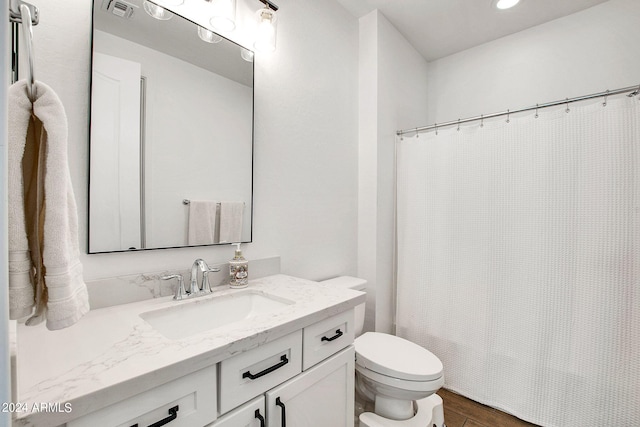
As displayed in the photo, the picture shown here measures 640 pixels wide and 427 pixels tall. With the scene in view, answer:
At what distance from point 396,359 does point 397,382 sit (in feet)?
0.41

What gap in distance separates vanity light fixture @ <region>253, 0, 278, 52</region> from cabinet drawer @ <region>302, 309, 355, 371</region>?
131 centimetres

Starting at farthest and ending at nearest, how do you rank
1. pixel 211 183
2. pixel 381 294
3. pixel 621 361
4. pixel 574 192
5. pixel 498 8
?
pixel 381 294, pixel 498 8, pixel 574 192, pixel 621 361, pixel 211 183

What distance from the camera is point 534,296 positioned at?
1716mm

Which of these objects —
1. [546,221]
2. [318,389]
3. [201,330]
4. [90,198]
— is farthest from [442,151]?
[90,198]

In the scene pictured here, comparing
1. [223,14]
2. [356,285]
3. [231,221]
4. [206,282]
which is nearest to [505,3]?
[223,14]

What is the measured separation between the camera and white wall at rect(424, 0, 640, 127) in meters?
1.92

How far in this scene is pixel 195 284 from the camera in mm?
1180

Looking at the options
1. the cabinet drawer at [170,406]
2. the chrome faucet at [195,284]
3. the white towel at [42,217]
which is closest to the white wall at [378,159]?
the chrome faucet at [195,284]

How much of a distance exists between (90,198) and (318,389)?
103 cm

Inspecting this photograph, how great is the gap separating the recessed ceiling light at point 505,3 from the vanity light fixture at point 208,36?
1813mm

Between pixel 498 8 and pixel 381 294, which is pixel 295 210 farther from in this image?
pixel 498 8

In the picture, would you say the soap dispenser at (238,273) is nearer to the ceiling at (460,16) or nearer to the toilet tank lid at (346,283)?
the toilet tank lid at (346,283)

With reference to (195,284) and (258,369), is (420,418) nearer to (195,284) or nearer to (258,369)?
(258,369)

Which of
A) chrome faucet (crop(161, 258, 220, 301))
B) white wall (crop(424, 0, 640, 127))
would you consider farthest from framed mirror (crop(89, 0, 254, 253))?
white wall (crop(424, 0, 640, 127))
